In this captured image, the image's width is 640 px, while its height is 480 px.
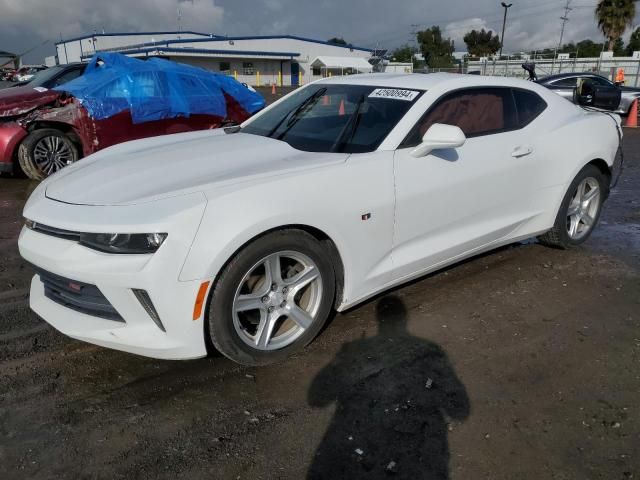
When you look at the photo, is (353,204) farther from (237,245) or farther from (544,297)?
(544,297)

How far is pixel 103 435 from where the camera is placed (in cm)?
237

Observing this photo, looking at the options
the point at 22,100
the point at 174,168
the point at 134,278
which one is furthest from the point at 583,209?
the point at 22,100

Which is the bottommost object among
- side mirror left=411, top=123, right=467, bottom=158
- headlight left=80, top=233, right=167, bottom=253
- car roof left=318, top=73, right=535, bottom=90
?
headlight left=80, top=233, right=167, bottom=253

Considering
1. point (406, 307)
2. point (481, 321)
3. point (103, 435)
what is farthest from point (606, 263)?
point (103, 435)

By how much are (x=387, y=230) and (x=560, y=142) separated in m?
2.05

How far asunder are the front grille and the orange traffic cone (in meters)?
15.8

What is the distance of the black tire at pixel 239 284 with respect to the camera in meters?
2.57

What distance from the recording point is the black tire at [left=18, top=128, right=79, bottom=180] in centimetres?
718

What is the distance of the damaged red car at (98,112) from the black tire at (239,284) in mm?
5801

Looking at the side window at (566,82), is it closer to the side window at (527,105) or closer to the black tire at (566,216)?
the black tire at (566,216)

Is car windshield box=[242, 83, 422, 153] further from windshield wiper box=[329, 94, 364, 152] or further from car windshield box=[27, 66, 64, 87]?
car windshield box=[27, 66, 64, 87]

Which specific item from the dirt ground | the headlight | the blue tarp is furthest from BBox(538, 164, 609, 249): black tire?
the blue tarp

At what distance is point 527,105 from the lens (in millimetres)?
4172

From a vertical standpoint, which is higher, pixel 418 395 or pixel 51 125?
pixel 51 125
